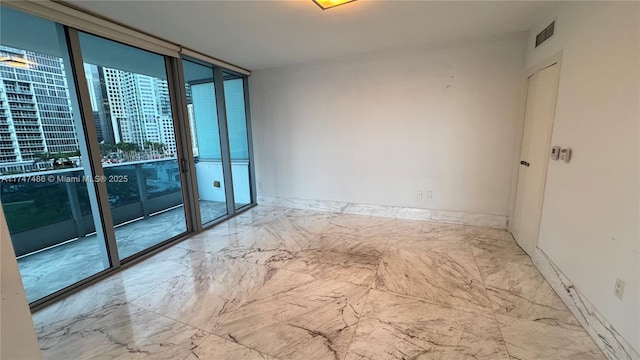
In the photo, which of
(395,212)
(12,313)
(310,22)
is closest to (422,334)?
(12,313)

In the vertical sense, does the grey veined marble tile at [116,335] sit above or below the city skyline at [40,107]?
below

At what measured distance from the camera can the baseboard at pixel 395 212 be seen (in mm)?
3447

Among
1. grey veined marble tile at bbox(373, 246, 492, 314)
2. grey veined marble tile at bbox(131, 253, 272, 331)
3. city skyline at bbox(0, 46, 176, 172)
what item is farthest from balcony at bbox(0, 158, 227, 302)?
grey veined marble tile at bbox(373, 246, 492, 314)

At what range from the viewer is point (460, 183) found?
11.4 ft

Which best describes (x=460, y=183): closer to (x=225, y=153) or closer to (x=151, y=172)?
(x=225, y=153)

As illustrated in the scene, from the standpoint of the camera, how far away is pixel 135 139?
318 cm

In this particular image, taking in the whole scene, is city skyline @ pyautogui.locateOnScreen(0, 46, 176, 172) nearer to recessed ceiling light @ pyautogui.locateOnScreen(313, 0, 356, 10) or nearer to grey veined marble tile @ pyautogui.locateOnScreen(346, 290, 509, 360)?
recessed ceiling light @ pyautogui.locateOnScreen(313, 0, 356, 10)

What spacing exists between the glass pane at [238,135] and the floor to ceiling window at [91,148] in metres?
0.36

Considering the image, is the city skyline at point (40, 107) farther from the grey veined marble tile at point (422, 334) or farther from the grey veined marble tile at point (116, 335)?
the grey veined marble tile at point (422, 334)

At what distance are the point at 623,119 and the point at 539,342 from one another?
1429 millimetres

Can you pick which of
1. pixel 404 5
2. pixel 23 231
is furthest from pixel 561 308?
pixel 23 231

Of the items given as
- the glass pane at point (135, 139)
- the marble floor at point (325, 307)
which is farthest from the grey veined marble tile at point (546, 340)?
the glass pane at point (135, 139)

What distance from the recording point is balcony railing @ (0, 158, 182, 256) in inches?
102

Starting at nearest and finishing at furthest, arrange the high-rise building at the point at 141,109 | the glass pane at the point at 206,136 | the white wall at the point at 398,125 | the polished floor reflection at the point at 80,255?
the polished floor reflection at the point at 80,255, the high-rise building at the point at 141,109, the white wall at the point at 398,125, the glass pane at the point at 206,136
